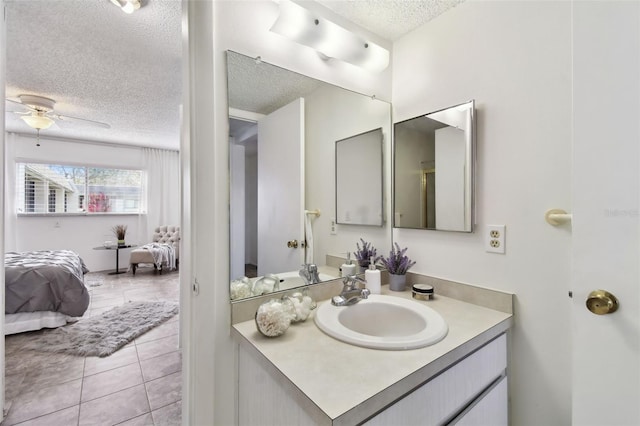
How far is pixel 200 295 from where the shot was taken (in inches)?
44.8

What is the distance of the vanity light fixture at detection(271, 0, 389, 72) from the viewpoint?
3.85 ft

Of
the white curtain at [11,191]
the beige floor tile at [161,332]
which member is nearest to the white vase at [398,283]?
the beige floor tile at [161,332]

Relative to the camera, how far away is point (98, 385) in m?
1.94

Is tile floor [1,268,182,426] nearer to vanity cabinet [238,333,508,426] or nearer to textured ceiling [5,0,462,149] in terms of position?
vanity cabinet [238,333,508,426]

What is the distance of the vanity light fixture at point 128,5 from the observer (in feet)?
5.02

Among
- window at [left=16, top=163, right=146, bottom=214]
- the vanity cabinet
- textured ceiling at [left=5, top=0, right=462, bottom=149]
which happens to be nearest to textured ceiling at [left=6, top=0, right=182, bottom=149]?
textured ceiling at [left=5, top=0, right=462, bottom=149]

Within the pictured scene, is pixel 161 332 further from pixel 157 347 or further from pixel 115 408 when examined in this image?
pixel 115 408

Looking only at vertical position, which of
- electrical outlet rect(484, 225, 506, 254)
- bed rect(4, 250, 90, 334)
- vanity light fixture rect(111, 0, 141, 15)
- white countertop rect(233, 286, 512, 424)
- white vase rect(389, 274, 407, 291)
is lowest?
bed rect(4, 250, 90, 334)

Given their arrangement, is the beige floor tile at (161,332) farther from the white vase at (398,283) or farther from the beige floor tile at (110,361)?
the white vase at (398,283)

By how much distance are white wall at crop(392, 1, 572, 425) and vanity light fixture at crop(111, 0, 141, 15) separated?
5.44ft

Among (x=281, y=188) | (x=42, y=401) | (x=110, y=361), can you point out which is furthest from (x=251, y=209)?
(x=110, y=361)

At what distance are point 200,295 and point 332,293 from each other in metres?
0.60

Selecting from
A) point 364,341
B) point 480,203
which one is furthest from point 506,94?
point 364,341

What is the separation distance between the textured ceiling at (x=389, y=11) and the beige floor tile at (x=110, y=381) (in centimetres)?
265
